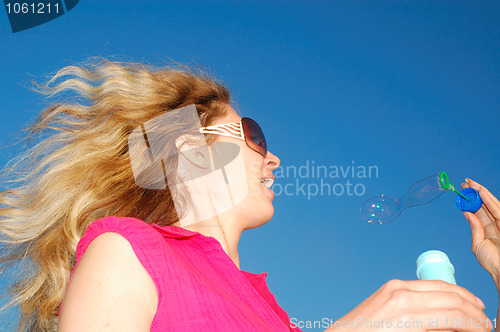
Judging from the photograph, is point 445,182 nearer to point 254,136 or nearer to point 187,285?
point 254,136

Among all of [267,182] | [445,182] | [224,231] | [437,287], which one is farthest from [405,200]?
[437,287]

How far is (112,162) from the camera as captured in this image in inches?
105

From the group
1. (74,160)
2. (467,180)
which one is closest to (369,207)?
(467,180)

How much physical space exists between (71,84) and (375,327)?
2.43m

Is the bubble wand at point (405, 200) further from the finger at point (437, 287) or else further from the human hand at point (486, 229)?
the finger at point (437, 287)

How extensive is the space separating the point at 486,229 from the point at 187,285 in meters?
2.18

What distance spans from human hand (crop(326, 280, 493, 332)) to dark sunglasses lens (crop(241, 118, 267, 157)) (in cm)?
172

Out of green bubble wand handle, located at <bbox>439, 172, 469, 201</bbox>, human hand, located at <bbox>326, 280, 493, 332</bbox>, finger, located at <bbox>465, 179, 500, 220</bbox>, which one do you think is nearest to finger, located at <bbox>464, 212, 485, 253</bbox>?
finger, located at <bbox>465, 179, 500, 220</bbox>

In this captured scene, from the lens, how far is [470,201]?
3.08 metres

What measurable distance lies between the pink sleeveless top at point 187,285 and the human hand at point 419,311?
1.43ft

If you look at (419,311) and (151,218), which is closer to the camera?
(419,311)

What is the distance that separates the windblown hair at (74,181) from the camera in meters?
2.48

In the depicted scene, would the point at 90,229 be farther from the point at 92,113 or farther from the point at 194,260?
the point at 92,113

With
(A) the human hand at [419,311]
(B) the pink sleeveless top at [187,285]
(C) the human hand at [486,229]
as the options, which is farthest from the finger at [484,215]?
(B) the pink sleeveless top at [187,285]
